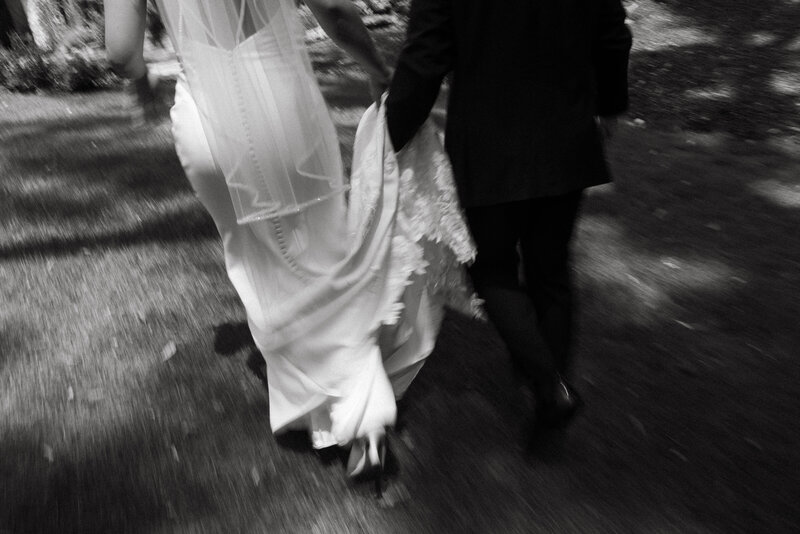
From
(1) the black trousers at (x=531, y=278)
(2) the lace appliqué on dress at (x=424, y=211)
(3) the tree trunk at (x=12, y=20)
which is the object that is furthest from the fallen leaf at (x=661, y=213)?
(3) the tree trunk at (x=12, y=20)

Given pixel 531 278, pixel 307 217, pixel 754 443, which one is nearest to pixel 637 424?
pixel 754 443

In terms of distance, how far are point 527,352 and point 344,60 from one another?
8836 millimetres

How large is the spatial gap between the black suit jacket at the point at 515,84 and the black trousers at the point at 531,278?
162 mm

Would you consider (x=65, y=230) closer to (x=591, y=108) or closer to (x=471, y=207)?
(x=471, y=207)

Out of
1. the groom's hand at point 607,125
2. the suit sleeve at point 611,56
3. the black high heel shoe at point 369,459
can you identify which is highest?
the suit sleeve at point 611,56

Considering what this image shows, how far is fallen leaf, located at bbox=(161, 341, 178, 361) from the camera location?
4.07m

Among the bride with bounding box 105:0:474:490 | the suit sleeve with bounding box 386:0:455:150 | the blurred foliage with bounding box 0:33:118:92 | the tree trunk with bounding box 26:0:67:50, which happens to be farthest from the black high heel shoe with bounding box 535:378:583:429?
the tree trunk with bounding box 26:0:67:50

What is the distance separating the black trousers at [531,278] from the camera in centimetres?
302

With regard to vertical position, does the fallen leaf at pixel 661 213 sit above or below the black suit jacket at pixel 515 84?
below

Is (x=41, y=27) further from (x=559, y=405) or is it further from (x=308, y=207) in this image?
(x=559, y=405)

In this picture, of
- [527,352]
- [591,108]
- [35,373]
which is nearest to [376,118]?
[591,108]

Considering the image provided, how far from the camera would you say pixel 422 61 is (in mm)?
2752

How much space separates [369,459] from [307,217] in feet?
3.06

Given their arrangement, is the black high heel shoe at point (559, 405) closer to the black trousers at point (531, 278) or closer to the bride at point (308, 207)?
the black trousers at point (531, 278)
